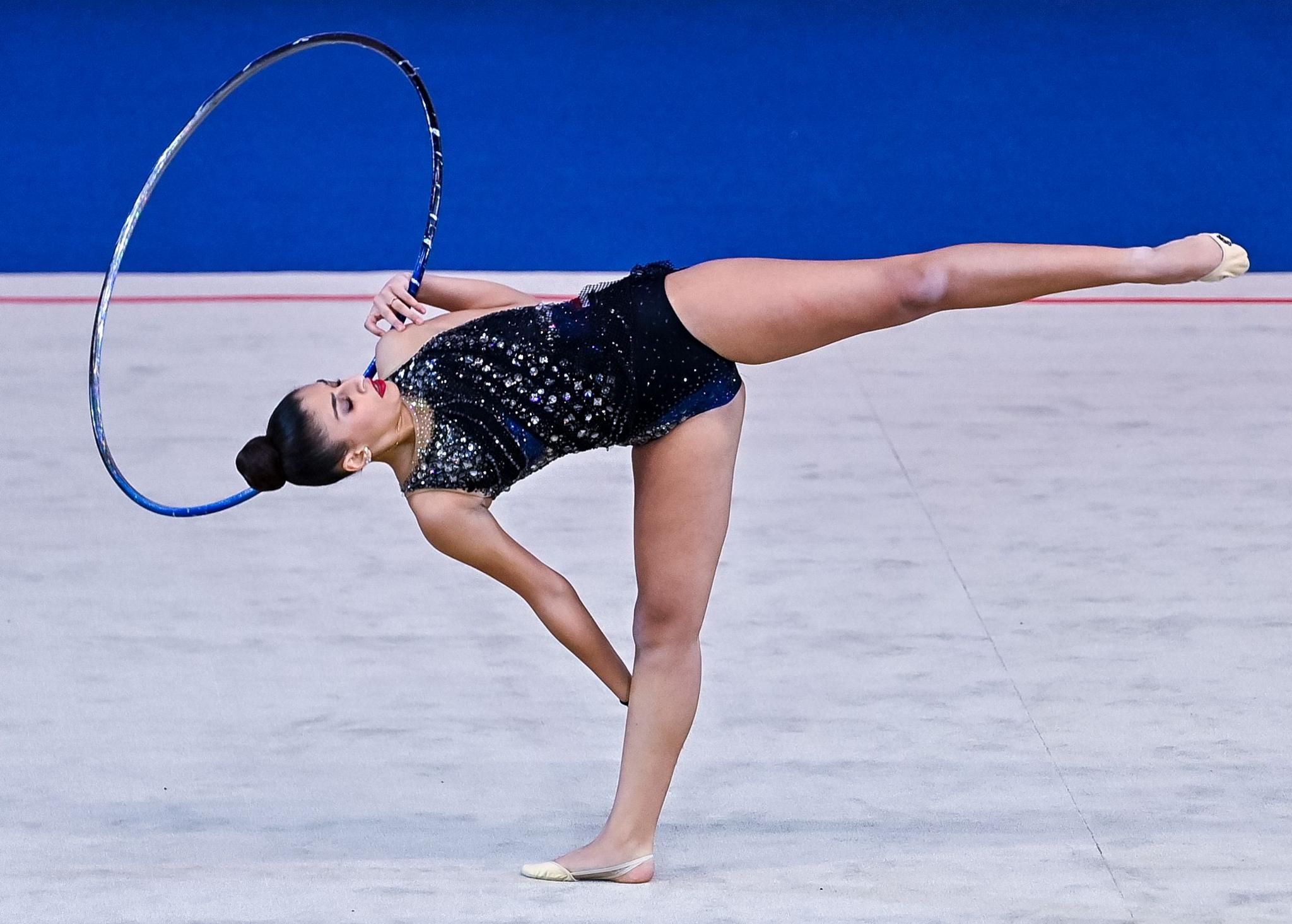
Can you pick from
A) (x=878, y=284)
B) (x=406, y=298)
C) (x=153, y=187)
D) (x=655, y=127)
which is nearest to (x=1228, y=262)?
(x=878, y=284)

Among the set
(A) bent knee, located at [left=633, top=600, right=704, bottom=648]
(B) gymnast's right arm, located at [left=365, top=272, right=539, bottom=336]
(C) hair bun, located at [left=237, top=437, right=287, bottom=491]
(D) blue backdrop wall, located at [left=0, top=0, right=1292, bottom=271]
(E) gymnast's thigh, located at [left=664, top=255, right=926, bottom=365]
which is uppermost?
(E) gymnast's thigh, located at [left=664, top=255, right=926, bottom=365]

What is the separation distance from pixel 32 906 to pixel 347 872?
19.3 inches

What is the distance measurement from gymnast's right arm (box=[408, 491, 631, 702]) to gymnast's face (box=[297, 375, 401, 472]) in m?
0.11

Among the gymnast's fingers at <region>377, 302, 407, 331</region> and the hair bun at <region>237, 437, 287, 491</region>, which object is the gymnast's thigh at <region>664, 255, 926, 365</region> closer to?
the gymnast's fingers at <region>377, 302, 407, 331</region>

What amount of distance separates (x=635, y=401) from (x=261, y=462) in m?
0.58

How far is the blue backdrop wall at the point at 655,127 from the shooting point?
6.43m

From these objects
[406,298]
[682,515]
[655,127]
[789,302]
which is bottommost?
[655,127]

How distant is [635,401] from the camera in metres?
2.48

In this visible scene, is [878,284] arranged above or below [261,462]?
above

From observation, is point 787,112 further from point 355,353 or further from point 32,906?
point 32,906

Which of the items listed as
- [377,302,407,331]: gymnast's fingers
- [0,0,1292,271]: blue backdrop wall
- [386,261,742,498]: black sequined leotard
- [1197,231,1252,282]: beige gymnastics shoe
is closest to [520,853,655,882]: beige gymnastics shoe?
[386,261,742,498]: black sequined leotard

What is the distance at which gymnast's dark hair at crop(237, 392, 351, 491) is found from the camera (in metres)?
2.38

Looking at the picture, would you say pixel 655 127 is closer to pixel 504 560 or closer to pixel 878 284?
pixel 878 284

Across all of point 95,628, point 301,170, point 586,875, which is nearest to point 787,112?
point 301,170
